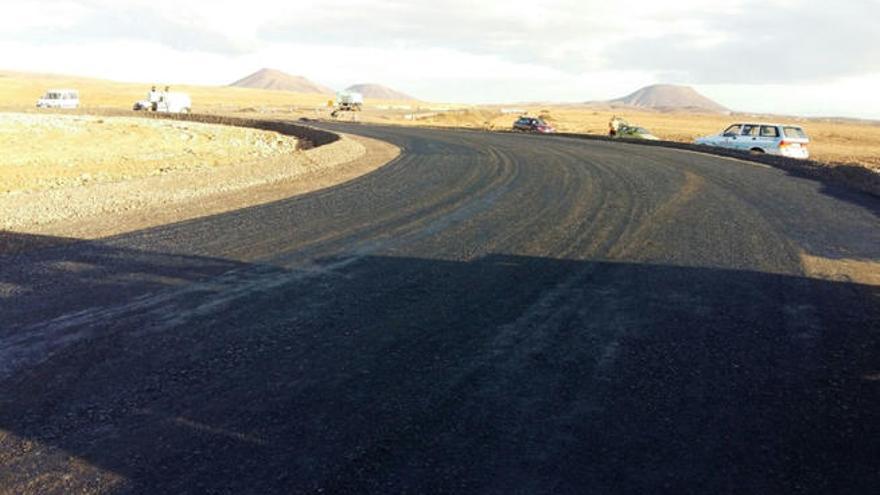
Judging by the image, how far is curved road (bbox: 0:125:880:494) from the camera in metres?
3.86

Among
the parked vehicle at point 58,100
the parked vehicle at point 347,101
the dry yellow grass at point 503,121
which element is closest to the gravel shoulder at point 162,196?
the dry yellow grass at point 503,121

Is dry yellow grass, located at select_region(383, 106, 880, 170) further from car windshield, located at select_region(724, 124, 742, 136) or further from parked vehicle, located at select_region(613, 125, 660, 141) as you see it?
parked vehicle, located at select_region(613, 125, 660, 141)

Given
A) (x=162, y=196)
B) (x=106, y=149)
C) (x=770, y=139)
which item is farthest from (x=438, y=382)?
(x=106, y=149)

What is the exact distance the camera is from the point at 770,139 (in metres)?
26.9

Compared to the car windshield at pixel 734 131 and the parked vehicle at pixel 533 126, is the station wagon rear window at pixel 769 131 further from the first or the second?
the parked vehicle at pixel 533 126

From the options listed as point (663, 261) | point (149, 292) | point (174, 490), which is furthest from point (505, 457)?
point (663, 261)

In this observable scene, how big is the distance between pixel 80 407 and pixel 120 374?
53 cm

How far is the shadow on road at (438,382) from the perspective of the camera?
12.6 feet

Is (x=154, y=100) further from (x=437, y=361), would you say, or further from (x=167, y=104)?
(x=437, y=361)

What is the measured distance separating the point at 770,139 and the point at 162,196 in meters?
23.7

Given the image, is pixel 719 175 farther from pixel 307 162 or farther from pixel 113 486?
pixel 113 486

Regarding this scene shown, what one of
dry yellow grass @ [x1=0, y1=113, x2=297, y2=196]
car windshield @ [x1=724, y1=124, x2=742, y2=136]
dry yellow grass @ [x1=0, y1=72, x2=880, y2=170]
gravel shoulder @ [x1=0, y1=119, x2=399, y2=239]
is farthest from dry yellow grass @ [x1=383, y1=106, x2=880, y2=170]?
dry yellow grass @ [x1=0, y1=113, x2=297, y2=196]

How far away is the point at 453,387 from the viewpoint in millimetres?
4879

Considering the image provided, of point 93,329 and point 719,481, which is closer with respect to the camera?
point 719,481
